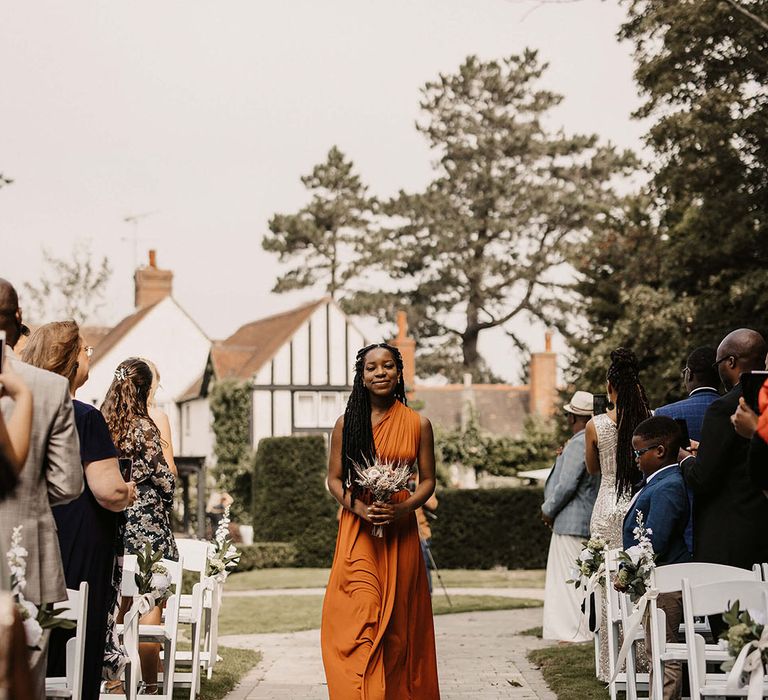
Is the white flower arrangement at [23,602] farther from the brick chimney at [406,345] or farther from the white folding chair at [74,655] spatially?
the brick chimney at [406,345]

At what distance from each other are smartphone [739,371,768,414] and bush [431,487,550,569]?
26.2m

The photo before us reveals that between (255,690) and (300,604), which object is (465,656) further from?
(300,604)

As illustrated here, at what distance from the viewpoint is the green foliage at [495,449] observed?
52.1 metres

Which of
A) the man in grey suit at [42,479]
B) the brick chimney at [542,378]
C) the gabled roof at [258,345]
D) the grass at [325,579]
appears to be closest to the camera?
the man in grey suit at [42,479]

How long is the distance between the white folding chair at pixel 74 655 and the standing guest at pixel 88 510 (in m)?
0.30

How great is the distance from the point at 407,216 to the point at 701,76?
1236 inches

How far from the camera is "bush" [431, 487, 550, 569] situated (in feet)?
104

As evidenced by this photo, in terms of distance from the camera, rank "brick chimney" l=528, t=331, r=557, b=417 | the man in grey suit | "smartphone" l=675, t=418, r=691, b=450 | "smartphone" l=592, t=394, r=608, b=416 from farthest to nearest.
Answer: "brick chimney" l=528, t=331, r=557, b=417, "smartphone" l=592, t=394, r=608, b=416, "smartphone" l=675, t=418, r=691, b=450, the man in grey suit

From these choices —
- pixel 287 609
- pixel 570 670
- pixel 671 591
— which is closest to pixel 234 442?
pixel 287 609

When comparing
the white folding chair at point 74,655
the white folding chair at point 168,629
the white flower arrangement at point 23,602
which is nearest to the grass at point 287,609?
the white folding chair at point 168,629

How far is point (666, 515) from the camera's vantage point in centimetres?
755

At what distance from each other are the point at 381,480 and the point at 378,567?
53 cm

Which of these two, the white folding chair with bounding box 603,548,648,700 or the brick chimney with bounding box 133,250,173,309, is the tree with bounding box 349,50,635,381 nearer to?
the brick chimney with bounding box 133,250,173,309

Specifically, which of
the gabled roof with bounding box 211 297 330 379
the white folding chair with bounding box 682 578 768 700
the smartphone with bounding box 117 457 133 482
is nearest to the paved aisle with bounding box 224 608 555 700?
the smartphone with bounding box 117 457 133 482
